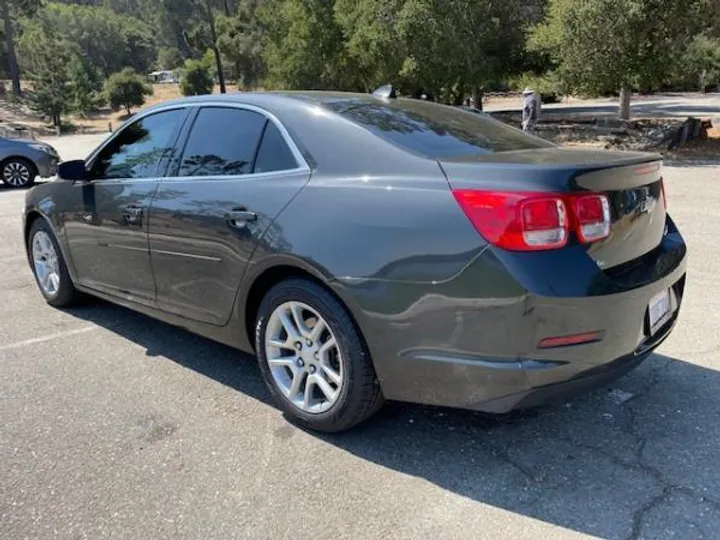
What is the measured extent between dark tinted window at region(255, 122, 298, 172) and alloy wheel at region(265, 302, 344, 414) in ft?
2.28

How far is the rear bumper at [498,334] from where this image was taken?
249 centimetres

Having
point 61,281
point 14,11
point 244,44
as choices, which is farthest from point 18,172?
point 14,11

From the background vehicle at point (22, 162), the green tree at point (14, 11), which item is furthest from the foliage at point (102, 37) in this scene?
the background vehicle at point (22, 162)

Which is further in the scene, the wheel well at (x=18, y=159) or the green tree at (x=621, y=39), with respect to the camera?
the wheel well at (x=18, y=159)

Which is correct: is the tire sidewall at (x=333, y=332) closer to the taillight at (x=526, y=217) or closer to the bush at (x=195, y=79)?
the taillight at (x=526, y=217)

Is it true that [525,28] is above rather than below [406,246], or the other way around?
above

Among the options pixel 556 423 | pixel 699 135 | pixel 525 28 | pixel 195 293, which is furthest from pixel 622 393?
pixel 525 28

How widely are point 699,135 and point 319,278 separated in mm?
16982

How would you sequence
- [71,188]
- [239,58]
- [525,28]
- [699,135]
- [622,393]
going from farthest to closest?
[239,58]
[525,28]
[699,135]
[71,188]
[622,393]

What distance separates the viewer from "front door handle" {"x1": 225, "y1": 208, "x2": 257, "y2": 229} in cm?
319

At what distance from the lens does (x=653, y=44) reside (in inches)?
577

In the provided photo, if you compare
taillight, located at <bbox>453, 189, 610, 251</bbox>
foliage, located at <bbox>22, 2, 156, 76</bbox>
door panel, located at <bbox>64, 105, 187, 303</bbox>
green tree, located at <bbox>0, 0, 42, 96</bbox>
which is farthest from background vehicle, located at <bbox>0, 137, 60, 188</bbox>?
foliage, located at <bbox>22, 2, 156, 76</bbox>

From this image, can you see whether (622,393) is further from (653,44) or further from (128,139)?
(653,44)

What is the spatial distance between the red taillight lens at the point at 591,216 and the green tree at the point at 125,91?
2527 inches
